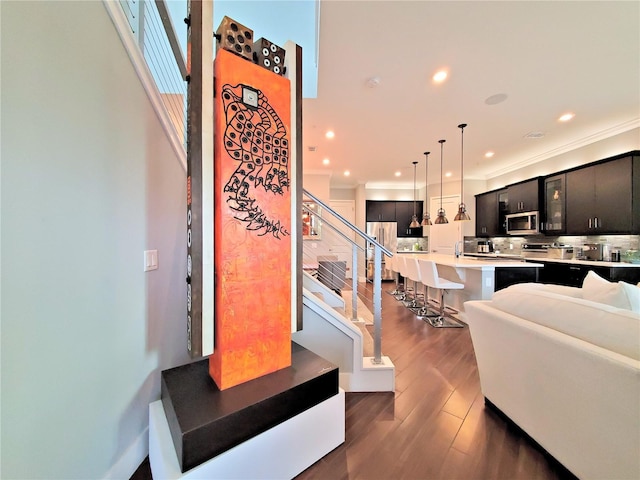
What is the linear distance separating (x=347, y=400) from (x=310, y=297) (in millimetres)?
854

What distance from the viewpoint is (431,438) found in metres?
1.50

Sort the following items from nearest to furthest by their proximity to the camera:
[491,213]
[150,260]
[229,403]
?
[229,403]
[150,260]
[491,213]

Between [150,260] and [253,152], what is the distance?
920 mm

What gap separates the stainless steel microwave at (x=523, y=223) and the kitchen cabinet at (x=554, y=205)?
0.13 m

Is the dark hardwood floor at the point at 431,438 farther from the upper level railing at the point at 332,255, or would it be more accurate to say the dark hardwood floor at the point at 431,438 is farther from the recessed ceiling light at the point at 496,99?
the recessed ceiling light at the point at 496,99

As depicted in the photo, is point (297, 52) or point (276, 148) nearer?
point (276, 148)

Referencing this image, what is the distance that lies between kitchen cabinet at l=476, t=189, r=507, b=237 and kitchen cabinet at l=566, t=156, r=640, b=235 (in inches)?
56.9

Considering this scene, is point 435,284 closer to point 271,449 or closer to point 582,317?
point 582,317

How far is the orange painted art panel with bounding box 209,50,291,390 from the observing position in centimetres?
121

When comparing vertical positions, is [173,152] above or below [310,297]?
above

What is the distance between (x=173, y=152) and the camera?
174cm

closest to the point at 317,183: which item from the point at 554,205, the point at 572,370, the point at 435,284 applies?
the point at 435,284

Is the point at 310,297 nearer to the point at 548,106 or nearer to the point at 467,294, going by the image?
the point at 467,294

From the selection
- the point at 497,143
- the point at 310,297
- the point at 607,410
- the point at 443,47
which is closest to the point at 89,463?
the point at 310,297
